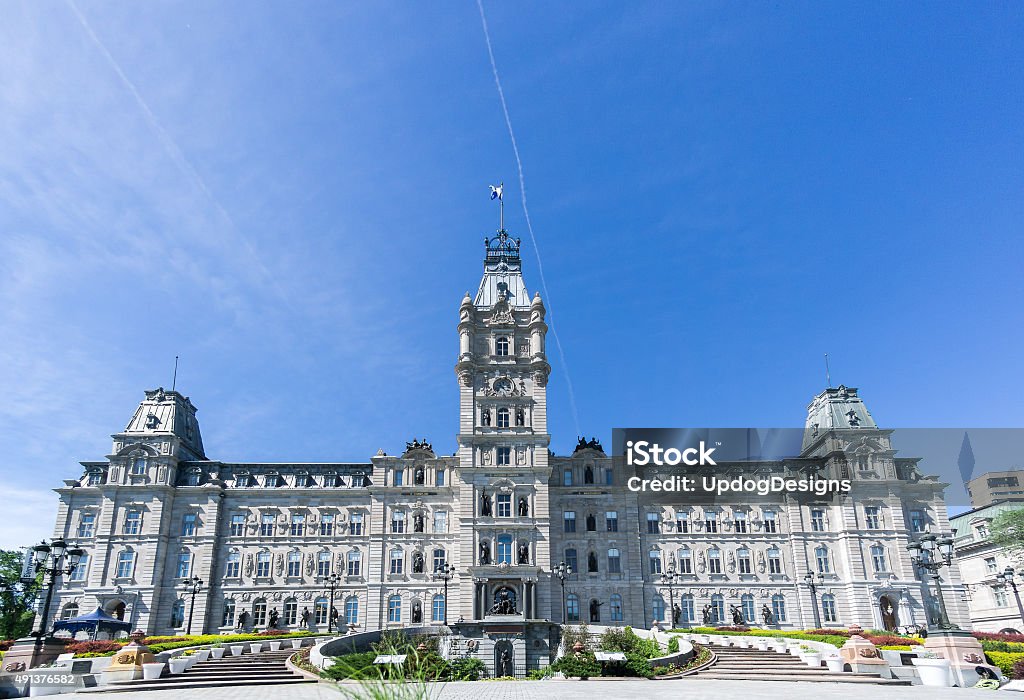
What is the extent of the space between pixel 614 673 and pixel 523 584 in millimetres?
23255

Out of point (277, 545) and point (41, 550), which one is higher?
point (277, 545)

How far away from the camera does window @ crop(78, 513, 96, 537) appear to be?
66.9 meters

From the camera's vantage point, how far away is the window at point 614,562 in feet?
215

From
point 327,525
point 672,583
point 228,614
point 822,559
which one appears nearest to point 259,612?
point 228,614

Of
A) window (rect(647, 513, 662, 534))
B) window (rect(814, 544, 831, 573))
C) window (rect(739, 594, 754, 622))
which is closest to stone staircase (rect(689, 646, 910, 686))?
window (rect(739, 594, 754, 622))

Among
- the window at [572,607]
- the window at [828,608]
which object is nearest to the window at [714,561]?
the window at [828,608]

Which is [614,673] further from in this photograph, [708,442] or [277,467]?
[277,467]

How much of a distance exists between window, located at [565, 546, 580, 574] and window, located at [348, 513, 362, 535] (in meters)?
19.7

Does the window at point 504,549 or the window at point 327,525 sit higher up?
the window at point 327,525

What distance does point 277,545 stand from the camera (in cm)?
6831

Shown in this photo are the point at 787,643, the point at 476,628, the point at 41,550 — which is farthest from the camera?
the point at 476,628

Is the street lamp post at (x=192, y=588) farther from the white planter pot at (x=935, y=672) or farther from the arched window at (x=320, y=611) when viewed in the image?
the white planter pot at (x=935, y=672)

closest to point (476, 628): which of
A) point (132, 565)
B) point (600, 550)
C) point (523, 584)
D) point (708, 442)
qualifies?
point (523, 584)

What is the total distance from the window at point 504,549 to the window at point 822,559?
1109 inches
